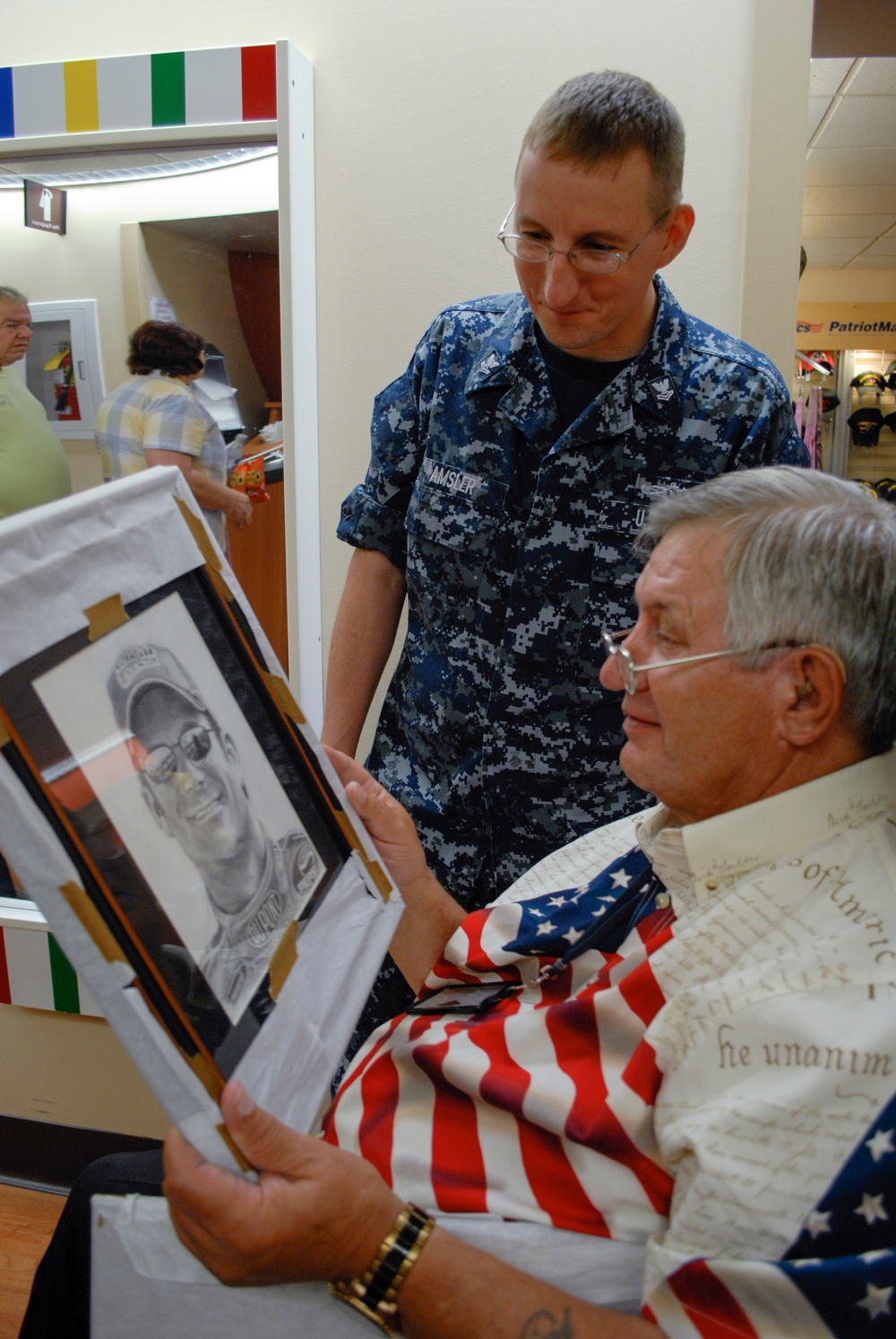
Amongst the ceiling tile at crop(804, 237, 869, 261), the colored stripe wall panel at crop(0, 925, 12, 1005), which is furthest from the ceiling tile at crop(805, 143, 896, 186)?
the colored stripe wall panel at crop(0, 925, 12, 1005)

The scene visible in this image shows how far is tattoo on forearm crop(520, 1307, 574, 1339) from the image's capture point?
0.80m

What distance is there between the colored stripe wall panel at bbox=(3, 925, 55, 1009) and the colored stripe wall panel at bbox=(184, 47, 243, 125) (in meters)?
1.62

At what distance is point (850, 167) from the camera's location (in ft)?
21.1

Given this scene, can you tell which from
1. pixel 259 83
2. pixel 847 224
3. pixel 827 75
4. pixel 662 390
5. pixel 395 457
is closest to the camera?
pixel 662 390

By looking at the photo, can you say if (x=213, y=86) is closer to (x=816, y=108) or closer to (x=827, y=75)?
(x=827, y=75)

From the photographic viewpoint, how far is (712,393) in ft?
4.73

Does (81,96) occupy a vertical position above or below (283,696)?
above

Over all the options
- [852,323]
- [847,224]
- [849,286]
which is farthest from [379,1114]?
[849,286]

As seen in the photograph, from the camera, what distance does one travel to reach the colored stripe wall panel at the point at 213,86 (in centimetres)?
187

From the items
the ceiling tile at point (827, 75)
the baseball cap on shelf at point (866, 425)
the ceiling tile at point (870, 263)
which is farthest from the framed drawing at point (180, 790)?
the ceiling tile at point (870, 263)

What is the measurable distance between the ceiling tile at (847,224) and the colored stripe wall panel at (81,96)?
23.6 feet

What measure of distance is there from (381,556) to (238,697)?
81 centimetres

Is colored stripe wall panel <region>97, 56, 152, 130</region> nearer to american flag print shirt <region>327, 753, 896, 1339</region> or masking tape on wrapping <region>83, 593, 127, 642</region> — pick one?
masking tape on wrapping <region>83, 593, 127, 642</region>

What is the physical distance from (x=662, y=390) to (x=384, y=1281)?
3.72 feet
